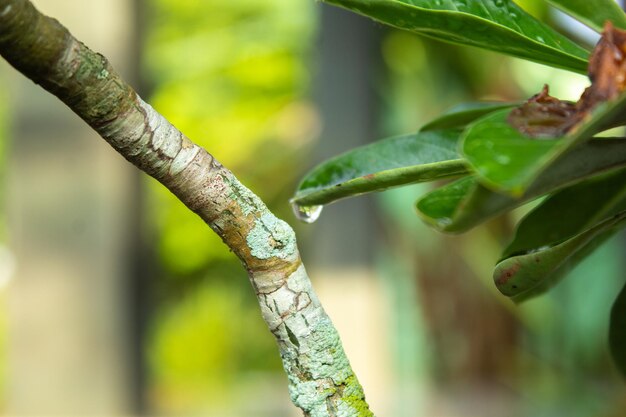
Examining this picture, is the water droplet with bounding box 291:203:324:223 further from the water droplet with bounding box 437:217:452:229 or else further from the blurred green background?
the blurred green background

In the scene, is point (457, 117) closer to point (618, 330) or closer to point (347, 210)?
point (618, 330)

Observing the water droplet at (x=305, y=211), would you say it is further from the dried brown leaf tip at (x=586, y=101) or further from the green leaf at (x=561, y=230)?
the dried brown leaf tip at (x=586, y=101)

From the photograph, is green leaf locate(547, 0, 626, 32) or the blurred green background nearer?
green leaf locate(547, 0, 626, 32)

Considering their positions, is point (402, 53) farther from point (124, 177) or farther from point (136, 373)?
point (136, 373)

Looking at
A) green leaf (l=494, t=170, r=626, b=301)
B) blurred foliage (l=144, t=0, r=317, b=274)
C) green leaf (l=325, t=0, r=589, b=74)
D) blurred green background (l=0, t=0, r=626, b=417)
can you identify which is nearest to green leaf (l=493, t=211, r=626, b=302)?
green leaf (l=494, t=170, r=626, b=301)

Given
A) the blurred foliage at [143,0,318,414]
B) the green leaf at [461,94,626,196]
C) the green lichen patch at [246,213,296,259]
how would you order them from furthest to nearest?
the blurred foliage at [143,0,318,414]
the green lichen patch at [246,213,296,259]
the green leaf at [461,94,626,196]

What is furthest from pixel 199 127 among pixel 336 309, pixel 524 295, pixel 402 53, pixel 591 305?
pixel 524 295
